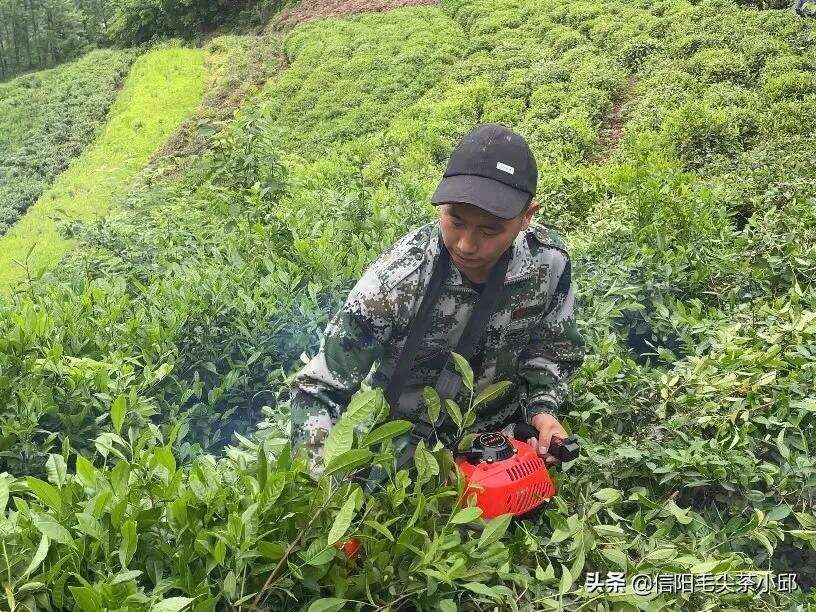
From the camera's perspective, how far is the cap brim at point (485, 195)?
1734 millimetres

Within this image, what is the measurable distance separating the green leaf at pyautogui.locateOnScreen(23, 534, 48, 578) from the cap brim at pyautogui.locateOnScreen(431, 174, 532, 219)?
1.06 m

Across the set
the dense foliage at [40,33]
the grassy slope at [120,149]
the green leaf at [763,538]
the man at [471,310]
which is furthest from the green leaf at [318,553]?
the dense foliage at [40,33]

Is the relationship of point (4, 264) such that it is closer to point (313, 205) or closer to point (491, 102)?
point (491, 102)

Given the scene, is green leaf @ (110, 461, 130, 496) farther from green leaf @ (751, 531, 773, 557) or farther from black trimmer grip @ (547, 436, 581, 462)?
green leaf @ (751, 531, 773, 557)

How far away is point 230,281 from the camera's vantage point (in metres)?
3.49

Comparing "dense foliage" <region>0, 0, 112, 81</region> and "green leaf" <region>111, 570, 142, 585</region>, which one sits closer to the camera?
"green leaf" <region>111, 570, 142, 585</region>

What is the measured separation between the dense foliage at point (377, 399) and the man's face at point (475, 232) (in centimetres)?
53

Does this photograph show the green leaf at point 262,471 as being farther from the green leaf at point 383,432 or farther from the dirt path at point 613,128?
the dirt path at point 613,128

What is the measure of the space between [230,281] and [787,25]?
9560 millimetres

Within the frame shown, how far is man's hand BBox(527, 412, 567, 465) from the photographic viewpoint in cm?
201

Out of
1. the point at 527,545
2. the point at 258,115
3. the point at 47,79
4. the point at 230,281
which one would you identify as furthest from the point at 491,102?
the point at 47,79

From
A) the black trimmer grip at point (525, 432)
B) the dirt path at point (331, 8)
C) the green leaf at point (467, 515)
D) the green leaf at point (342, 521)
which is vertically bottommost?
the dirt path at point (331, 8)

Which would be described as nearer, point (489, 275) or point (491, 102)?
point (489, 275)

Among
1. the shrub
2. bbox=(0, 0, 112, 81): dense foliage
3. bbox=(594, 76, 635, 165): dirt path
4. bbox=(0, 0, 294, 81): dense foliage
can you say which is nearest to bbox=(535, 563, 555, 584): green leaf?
the shrub
